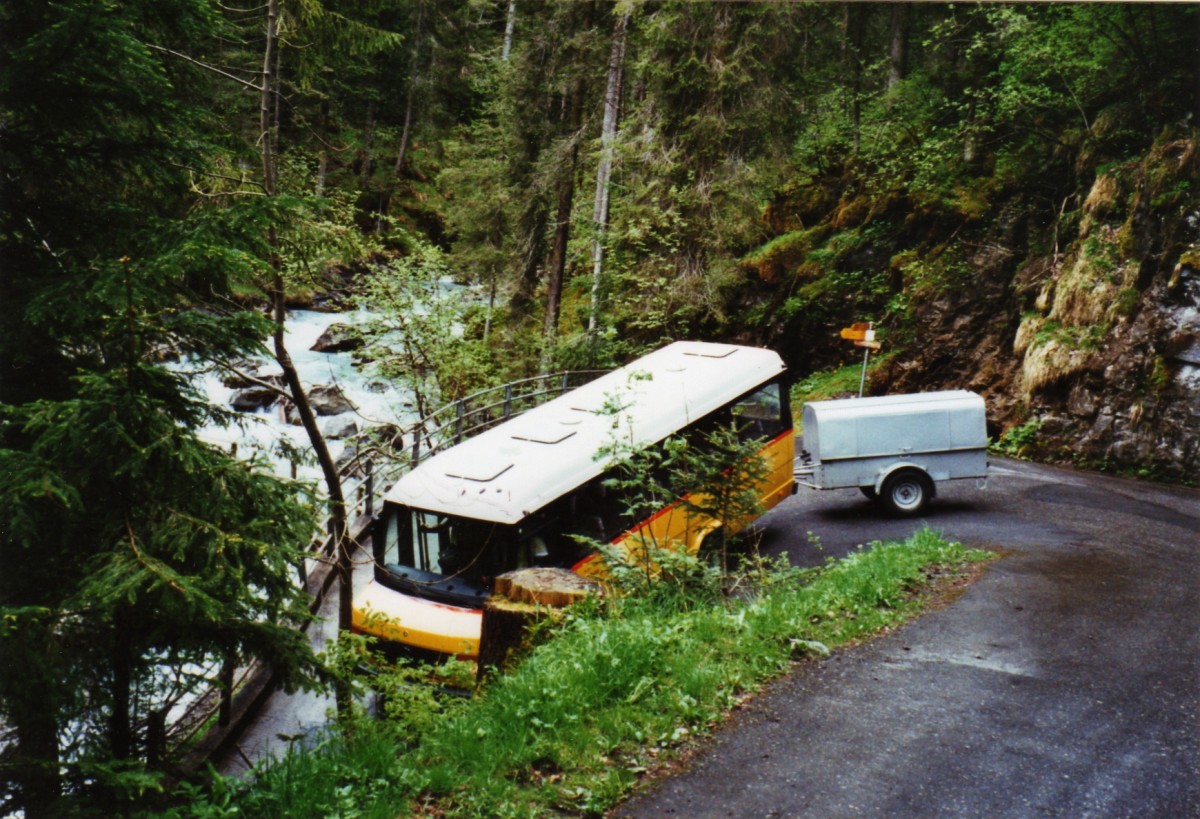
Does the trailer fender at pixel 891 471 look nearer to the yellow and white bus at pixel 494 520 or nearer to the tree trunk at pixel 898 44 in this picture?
the yellow and white bus at pixel 494 520

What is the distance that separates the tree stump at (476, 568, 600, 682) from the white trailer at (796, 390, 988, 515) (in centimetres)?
696

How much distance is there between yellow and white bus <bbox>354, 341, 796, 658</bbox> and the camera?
30.0ft

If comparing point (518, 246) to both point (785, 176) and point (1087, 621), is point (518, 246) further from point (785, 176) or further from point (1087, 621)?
point (1087, 621)

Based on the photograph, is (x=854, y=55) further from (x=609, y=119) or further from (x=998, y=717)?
(x=998, y=717)

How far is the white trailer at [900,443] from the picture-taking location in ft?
42.5

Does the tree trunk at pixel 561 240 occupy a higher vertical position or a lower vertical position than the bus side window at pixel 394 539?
higher

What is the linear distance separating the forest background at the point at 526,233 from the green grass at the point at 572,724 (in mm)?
789

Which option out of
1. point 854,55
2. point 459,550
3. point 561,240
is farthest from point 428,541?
point 854,55

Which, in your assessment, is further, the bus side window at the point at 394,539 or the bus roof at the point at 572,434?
the bus side window at the point at 394,539

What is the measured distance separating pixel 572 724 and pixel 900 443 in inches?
358

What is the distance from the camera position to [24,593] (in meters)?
4.61

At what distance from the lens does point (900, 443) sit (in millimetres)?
12945

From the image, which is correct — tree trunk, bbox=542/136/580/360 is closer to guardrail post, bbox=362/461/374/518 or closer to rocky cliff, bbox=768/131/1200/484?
guardrail post, bbox=362/461/374/518

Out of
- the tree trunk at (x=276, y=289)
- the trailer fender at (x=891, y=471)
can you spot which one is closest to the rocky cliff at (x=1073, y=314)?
the trailer fender at (x=891, y=471)
